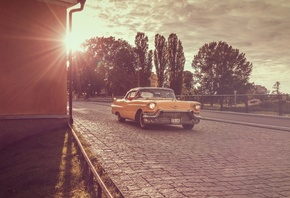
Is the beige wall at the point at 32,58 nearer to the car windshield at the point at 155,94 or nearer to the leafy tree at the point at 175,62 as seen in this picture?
the car windshield at the point at 155,94

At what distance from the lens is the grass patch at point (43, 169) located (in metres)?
4.62

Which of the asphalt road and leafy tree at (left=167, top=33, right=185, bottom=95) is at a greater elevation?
leafy tree at (left=167, top=33, right=185, bottom=95)

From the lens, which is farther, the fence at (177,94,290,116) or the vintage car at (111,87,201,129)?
the fence at (177,94,290,116)

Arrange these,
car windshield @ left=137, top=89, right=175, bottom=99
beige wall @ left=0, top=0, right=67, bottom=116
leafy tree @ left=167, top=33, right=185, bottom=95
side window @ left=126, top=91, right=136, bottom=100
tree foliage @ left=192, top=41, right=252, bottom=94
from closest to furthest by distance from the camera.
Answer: beige wall @ left=0, top=0, right=67, bottom=116
car windshield @ left=137, top=89, right=175, bottom=99
side window @ left=126, top=91, right=136, bottom=100
leafy tree @ left=167, top=33, right=185, bottom=95
tree foliage @ left=192, top=41, right=252, bottom=94

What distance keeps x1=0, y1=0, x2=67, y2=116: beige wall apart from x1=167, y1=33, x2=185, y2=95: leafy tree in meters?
33.6

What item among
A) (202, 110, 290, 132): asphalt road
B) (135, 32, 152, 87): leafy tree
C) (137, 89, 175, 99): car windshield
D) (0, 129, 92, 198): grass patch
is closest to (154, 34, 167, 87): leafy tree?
(135, 32, 152, 87): leafy tree

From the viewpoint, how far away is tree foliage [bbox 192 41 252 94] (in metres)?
55.8

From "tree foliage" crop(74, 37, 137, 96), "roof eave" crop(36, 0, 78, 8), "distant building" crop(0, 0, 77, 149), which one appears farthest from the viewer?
"tree foliage" crop(74, 37, 137, 96)

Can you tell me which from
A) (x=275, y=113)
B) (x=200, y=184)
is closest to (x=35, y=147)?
(x=200, y=184)

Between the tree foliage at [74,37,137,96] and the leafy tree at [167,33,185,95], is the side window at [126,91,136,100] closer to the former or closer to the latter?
the leafy tree at [167,33,185,95]

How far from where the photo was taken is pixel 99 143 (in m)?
7.51

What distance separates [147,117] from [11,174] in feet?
15.2

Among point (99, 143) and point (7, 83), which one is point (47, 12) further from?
point (99, 143)

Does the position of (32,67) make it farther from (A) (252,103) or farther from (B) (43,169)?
(A) (252,103)
